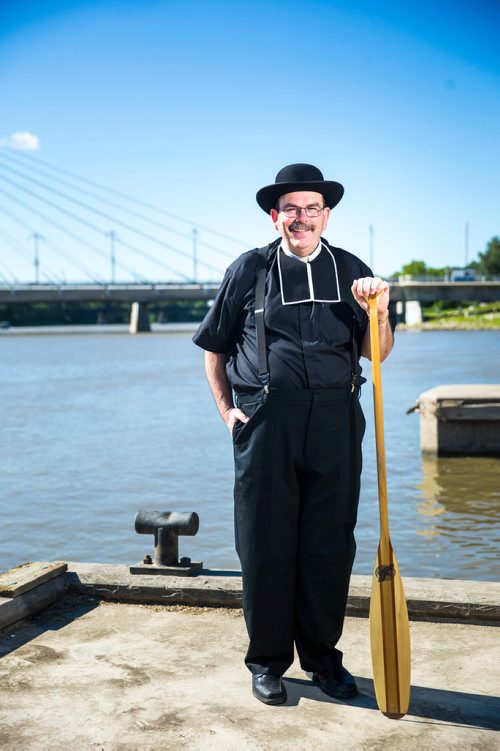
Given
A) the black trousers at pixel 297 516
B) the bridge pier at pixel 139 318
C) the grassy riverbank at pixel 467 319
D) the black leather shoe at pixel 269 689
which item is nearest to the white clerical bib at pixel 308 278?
the black trousers at pixel 297 516

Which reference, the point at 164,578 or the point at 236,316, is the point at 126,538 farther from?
the point at 236,316

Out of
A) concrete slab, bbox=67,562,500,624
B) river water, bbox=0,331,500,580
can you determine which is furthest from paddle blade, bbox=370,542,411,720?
river water, bbox=0,331,500,580

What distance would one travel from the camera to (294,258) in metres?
3.90

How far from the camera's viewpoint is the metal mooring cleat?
4.92 metres

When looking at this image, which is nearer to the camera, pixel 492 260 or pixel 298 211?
pixel 298 211

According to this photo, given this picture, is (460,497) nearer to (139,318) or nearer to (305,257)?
(305,257)

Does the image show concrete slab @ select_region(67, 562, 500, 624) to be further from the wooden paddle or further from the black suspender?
the black suspender

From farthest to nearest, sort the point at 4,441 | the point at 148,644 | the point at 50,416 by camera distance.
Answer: the point at 50,416
the point at 4,441
the point at 148,644

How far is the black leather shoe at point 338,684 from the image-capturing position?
147 inches

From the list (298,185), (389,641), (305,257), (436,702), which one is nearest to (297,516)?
(389,641)

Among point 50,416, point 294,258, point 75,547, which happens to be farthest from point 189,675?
point 50,416

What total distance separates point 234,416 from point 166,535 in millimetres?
1403

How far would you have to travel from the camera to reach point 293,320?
12.5 feet

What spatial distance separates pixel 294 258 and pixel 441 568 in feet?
16.5
